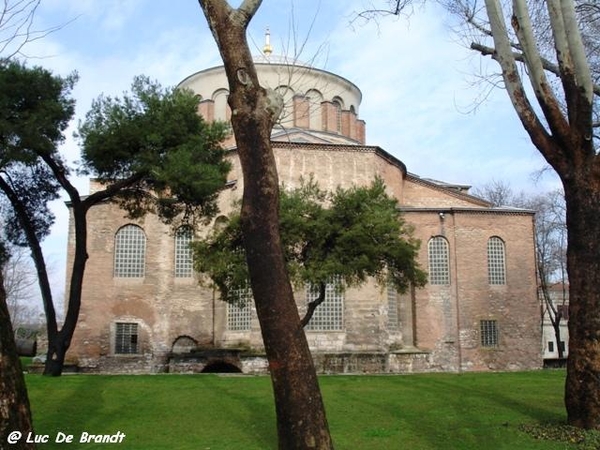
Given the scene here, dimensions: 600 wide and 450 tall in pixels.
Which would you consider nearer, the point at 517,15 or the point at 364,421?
the point at 517,15

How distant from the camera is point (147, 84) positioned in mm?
16625

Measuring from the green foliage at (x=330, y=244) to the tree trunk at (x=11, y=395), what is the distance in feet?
38.1

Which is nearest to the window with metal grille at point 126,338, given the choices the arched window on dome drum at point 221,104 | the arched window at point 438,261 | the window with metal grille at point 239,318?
the window with metal grille at point 239,318

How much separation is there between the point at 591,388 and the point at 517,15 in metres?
4.53

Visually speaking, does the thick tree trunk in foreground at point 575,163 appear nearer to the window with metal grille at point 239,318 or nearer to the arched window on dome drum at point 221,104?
the window with metal grille at point 239,318

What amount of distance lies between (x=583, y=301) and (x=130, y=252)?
20.4m

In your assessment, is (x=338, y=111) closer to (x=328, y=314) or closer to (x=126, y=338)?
(x=328, y=314)

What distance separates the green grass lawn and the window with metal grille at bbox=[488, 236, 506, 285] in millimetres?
11709

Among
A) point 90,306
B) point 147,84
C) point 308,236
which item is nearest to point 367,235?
point 308,236

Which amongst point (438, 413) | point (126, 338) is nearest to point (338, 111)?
point (126, 338)

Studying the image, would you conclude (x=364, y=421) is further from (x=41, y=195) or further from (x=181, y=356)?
(x=181, y=356)

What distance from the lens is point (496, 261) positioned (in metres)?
26.2

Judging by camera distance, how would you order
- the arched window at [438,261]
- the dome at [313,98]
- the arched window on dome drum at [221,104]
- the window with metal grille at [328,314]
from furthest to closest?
the arched window on dome drum at [221,104] → the dome at [313,98] → the arched window at [438,261] → the window with metal grille at [328,314]

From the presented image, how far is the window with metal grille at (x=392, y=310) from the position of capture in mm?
23859
